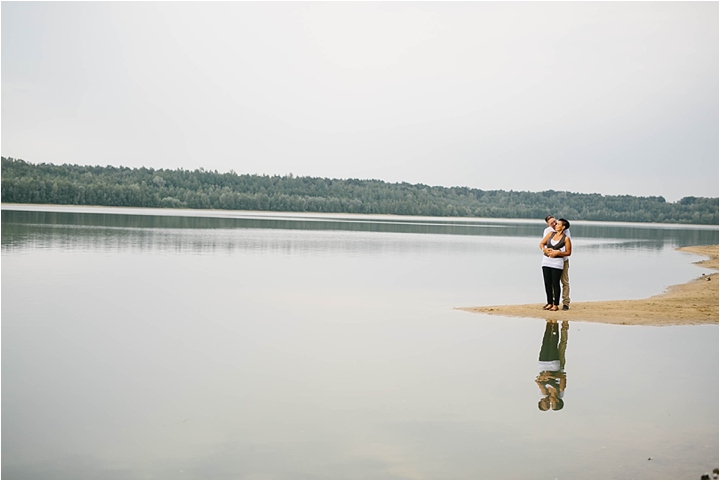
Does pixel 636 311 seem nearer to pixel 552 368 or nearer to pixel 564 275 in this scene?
pixel 564 275

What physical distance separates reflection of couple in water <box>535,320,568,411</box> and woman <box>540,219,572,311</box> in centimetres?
139

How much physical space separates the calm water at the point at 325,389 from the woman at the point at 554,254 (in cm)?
145

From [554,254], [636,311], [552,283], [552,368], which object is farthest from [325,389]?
[636,311]

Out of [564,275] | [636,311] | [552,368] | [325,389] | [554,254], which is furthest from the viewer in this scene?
[636,311]

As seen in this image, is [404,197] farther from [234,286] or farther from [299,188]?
[234,286]

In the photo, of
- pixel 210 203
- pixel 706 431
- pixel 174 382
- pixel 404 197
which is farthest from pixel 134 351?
pixel 404 197

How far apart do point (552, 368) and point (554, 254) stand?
15.1 feet

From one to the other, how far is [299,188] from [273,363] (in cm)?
15521

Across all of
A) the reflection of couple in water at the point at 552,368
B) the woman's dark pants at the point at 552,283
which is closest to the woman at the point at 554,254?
the woman's dark pants at the point at 552,283

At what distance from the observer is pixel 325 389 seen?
8.14m

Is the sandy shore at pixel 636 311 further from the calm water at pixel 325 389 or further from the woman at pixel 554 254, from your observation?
the calm water at pixel 325 389

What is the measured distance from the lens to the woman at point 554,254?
13.7 metres

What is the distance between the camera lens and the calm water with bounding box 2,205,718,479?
19.9 ft

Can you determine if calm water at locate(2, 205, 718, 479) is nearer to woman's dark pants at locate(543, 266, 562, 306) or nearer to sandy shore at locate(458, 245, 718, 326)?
sandy shore at locate(458, 245, 718, 326)
